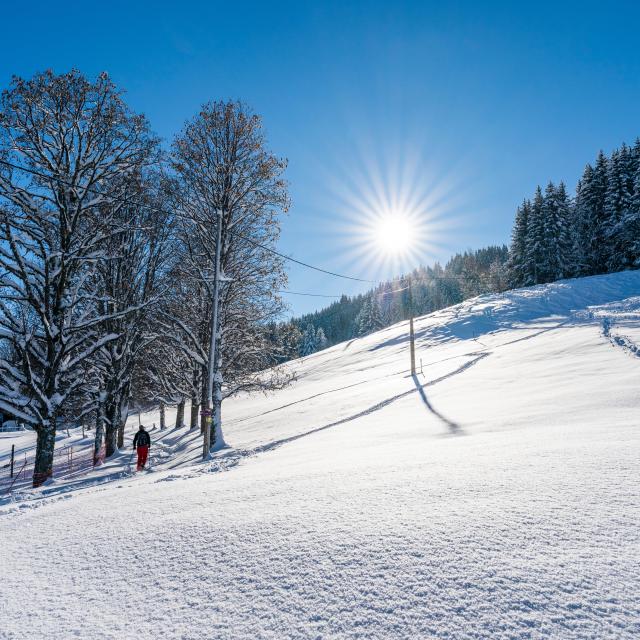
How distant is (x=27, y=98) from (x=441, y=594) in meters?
12.4

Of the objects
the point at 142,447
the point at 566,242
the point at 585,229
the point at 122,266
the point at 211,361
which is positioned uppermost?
the point at 585,229

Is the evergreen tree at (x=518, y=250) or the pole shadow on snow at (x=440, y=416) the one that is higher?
the evergreen tree at (x=518, y=250)

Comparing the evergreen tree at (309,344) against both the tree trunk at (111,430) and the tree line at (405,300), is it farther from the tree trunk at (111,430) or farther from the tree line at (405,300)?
the tree trunk at (111,430)

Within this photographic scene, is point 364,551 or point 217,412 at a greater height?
point 217,412

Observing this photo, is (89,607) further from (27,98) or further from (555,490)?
(27,98)

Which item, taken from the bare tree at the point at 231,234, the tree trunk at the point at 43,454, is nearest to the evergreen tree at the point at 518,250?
the bare tree at the point at 231,234

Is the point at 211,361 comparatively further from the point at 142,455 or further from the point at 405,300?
the point at 405,300

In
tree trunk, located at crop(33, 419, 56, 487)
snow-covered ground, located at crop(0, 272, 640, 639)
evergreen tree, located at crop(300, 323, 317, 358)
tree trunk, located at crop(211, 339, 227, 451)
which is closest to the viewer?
snow-covered ground, located at crop(0, 272, 640, 639)

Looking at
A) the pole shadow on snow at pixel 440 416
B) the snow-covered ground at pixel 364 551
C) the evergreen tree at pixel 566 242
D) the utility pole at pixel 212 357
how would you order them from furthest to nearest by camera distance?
the evergreen tree at pixel 566 242 < the utility pole at pixel 212 357 < the pole shadow on snow at pixel 440 416 < the snow-covered ground at pixel 364 551

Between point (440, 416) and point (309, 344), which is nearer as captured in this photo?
point (440, 416)

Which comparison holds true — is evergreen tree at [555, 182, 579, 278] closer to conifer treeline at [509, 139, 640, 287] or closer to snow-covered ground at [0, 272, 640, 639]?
conifer treeline at [509, 139, 640, 287]

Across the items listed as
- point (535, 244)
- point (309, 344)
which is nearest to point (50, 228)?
point (535, 244)

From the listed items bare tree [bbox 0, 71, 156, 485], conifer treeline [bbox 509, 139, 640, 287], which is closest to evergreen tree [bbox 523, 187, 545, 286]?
conifer treeline [bbox 509, 139, 640, 287]

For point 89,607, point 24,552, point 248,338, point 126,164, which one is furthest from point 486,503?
point 126,164
